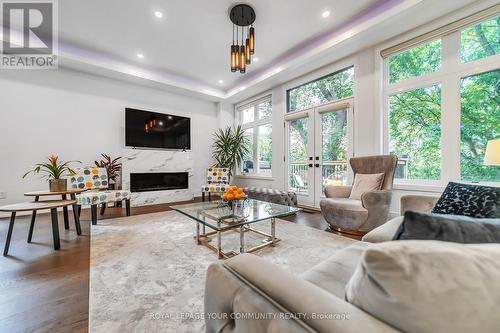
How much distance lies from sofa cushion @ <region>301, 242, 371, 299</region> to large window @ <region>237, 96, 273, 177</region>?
14.0ft

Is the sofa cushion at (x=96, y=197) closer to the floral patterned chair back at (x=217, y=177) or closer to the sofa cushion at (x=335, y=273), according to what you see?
the floral patterned chair back at (x=217, y=177)

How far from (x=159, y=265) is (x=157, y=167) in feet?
11.2

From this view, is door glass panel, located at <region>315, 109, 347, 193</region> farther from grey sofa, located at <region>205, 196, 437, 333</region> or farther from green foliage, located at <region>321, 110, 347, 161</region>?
grey sofa, located at <region>205, 196, 437, 333</region>

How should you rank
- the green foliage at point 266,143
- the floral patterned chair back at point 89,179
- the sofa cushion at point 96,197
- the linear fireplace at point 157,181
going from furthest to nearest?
1. the green foliage at point 266,143
2. the linear fireplace at point 157,181
3. the floral patterned chair back at point 89,179
4. the sofa cushion at point 96,197

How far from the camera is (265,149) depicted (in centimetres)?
557

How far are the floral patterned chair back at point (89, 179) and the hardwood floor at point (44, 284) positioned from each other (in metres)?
0.84

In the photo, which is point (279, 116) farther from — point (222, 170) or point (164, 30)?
point (164, 30)

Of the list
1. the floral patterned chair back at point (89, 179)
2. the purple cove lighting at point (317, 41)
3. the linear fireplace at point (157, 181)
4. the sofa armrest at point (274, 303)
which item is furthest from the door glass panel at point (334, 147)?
the floral patterned chair back at point (89, 179)

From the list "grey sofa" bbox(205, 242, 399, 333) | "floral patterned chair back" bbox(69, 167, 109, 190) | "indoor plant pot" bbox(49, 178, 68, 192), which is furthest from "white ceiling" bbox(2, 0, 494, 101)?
"grey sofa" bbox(205, 242, 399, 333)

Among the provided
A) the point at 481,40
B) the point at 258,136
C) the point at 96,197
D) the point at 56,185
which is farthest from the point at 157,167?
the point at 481,40

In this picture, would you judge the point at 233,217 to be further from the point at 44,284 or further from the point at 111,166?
the point at 111,166

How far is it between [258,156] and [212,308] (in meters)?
5.15

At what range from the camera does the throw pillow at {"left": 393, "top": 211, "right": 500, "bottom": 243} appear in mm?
585

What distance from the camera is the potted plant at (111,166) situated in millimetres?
4281
